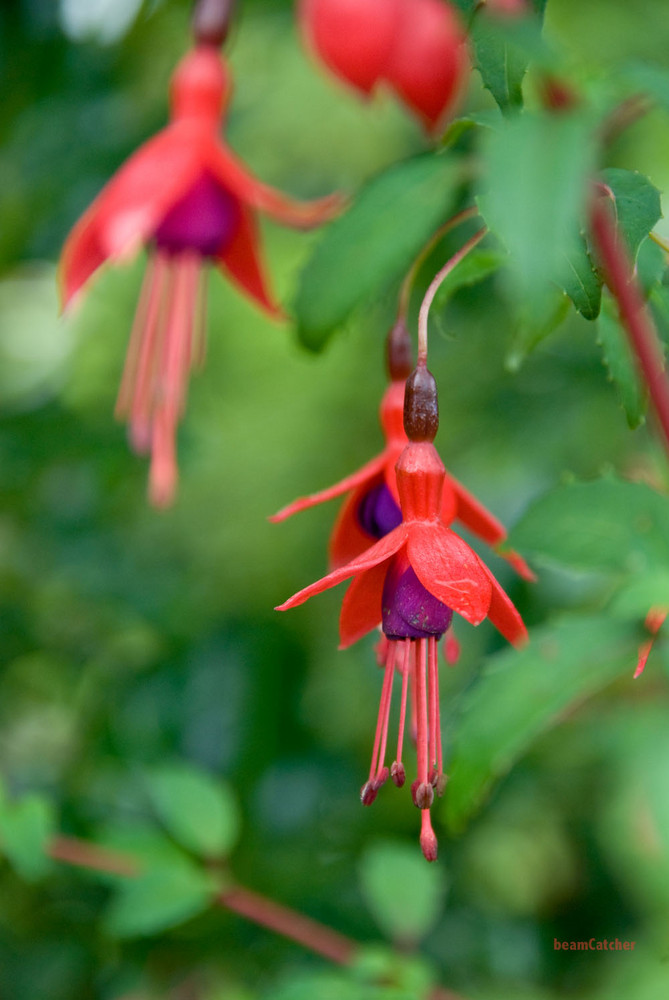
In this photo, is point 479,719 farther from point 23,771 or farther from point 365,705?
point 23,771

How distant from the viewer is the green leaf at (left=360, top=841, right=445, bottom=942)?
2.84 feet

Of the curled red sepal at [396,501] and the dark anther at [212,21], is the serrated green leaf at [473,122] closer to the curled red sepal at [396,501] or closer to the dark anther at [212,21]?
the curled red sepal at [396,501]

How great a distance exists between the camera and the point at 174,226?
0.67 meters

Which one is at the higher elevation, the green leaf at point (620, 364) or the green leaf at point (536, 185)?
the green leaf at point (536, 185)

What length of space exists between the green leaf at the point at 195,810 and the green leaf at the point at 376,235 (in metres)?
0.47

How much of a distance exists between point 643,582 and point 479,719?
0.36ft

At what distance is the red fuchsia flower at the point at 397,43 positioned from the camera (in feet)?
1.41

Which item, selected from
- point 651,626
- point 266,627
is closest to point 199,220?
point 651,626

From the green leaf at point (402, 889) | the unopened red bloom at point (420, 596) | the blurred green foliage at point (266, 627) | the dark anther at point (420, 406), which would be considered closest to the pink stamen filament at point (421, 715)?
the unopened red bloom at point (420, 596)

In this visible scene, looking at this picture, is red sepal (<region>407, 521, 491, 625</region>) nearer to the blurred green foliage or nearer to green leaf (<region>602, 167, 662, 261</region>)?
green leaf (<region>602, 167, 662, 261</region>)

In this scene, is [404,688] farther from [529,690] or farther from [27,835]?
[27,835]

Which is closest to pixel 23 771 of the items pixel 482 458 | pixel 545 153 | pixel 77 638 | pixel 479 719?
pixel 77 638

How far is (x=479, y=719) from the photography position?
0.49m

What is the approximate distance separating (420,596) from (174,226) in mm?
343
